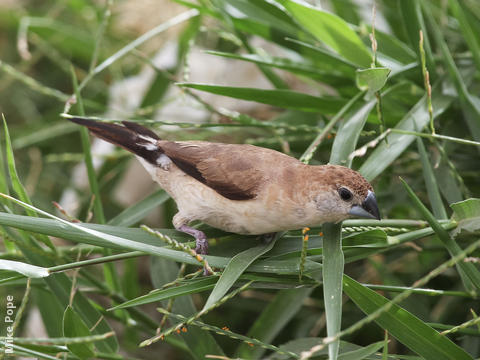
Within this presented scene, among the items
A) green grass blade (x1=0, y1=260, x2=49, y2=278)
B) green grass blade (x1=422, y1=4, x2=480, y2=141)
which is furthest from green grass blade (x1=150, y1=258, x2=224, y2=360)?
green grass blade (x1=422, y1=4, x2=480, y2=141)

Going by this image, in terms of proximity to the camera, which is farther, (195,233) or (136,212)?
(136,212)

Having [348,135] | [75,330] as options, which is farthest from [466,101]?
[75,330]

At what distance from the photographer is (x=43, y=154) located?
2.63m

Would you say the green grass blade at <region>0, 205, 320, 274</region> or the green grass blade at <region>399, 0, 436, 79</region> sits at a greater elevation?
the green grass blade at <region>399, 0, 436, 79</region>

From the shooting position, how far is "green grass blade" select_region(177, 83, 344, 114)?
1.45 metres

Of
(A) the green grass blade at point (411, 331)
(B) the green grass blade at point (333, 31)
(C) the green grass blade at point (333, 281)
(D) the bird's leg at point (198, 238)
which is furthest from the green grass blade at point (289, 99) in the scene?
(A) the green grass blade at point (411, 331)

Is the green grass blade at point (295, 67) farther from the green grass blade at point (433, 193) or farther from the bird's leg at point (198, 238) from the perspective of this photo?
the bird's leg at point (198, 238)

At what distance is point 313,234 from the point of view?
1284mm

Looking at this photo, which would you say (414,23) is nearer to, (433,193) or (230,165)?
(433,193)

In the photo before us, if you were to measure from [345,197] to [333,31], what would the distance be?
543 millimetres

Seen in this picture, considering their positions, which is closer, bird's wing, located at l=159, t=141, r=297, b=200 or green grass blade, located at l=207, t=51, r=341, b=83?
bird's wing, located at l=159, t=141, r=297, b=200

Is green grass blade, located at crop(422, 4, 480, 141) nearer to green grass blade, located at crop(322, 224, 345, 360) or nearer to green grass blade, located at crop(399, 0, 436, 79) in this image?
green grass blade, located at crop(399, 0, 436, 79)

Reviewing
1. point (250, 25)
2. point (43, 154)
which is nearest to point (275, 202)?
point (250, 25)

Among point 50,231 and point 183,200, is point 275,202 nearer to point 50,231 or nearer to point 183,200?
point 183,200
